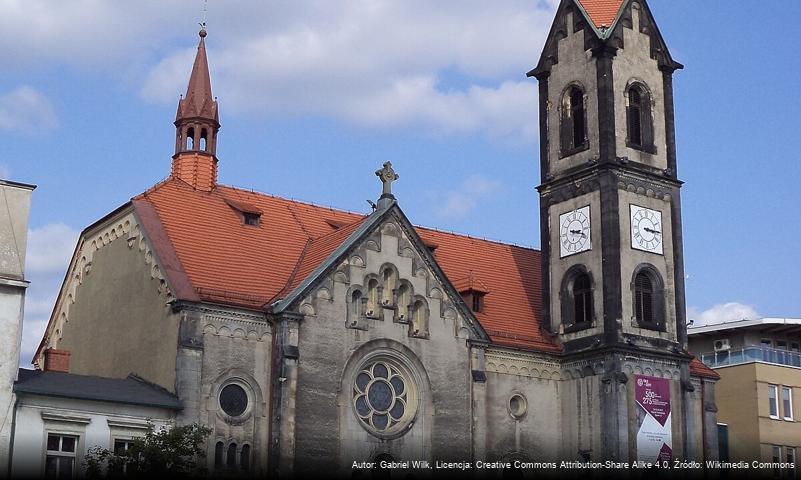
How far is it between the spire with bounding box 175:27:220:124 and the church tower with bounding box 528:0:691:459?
14417mm

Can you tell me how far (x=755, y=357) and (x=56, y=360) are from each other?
3391 cm

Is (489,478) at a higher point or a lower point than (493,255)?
lower

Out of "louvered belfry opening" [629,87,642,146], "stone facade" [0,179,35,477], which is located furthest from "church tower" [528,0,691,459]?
"stone facade" [0,179,35,477]

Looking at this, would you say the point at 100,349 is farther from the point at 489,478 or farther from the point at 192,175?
the point at 489,478

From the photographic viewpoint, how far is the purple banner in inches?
2029

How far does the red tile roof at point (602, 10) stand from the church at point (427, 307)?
13 cm

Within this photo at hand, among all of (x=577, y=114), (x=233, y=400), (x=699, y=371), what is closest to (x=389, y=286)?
(x=233, y=400)

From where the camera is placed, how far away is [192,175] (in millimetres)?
53906

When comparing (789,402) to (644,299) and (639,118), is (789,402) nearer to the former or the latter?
(644,299)

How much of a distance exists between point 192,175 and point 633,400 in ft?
65.2

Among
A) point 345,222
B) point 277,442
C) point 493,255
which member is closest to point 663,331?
point 493,255


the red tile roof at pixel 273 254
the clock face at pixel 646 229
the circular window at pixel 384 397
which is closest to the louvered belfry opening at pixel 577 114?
the clock face at pixel 646 229

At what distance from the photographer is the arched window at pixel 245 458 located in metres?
44.3

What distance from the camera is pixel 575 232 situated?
180 ft
